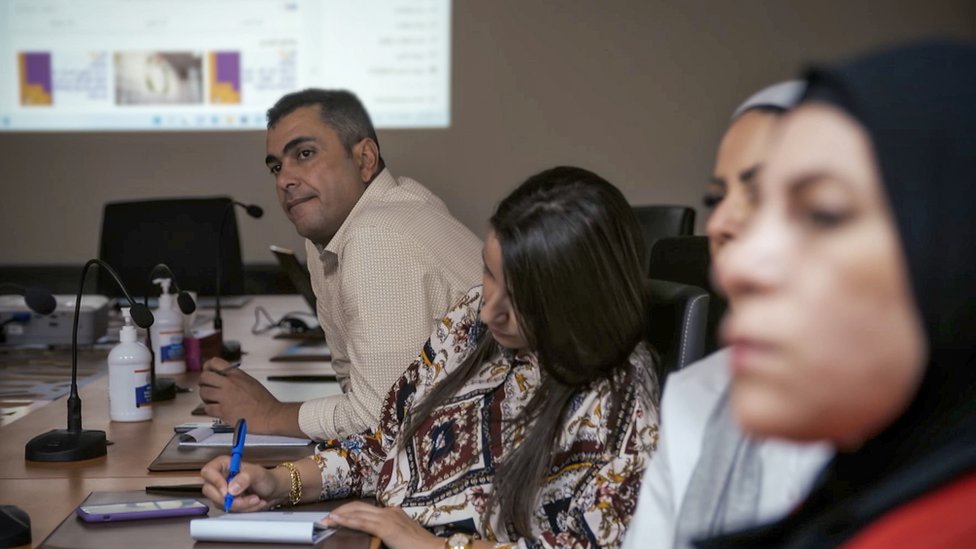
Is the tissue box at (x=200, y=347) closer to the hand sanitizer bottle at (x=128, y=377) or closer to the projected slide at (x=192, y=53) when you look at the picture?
the hand sanitizer bottle at (x=128, y=377)

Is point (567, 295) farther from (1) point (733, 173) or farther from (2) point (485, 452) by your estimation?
(1) point (733, 173)

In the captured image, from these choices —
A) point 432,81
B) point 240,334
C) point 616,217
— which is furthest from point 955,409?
point 432,81

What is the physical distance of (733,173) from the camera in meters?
0.73

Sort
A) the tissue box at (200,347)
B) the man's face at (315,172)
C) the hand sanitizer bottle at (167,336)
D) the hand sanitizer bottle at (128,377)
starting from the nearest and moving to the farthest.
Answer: the hand sanitizer bottle at (128,377)
the man's face at (315,172)
the hand sanitizer bottle at (167,336)
the tissue box at (200,347)

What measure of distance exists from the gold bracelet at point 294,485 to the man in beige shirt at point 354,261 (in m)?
0.32

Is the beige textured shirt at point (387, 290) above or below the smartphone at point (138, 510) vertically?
above

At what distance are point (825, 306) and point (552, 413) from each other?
902 millimetres

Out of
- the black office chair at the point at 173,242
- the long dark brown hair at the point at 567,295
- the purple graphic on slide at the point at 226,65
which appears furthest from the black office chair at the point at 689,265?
the purple graphic on slide at the point at 226,65

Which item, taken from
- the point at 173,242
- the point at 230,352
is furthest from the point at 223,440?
the point at 173,242

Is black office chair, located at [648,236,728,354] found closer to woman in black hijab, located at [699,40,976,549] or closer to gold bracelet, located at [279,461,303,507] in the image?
gold bracelet, located at [279,461,303,507]

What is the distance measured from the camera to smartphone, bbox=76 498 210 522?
1.25 meters

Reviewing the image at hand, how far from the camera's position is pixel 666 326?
54.7 inches

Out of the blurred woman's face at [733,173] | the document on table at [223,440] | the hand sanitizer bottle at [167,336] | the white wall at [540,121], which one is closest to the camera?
the blurred woman's face at [733,173]

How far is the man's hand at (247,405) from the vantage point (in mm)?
1785
